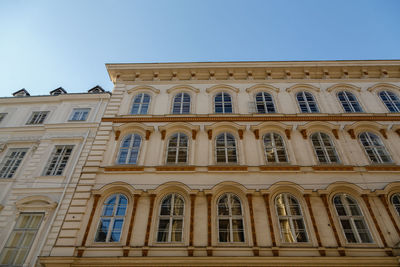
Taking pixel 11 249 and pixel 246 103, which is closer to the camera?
pixel 11 249

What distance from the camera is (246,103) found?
15.9m

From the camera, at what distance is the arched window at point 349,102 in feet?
50.8

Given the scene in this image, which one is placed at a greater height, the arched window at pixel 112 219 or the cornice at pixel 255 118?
the cornice at pixel 255 118

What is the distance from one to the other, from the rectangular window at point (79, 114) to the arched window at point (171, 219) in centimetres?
785

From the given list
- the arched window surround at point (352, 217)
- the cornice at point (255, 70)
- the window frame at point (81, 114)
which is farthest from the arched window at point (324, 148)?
the window frame at point (81, 114)

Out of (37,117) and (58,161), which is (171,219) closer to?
(58,161)

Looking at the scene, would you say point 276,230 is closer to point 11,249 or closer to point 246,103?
point 246,103

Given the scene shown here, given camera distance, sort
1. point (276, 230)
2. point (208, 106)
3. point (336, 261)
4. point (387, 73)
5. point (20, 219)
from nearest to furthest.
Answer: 1. point (336, 261)
2. point (276, 230)
3. point (20, 219)
4. point (208, 106)
5. point (387, 73)

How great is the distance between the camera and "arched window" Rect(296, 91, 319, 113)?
15469 mm

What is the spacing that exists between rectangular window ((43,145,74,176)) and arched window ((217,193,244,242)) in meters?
8.09

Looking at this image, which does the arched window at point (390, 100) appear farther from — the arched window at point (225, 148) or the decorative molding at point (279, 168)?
the arched window at point (225, 148)

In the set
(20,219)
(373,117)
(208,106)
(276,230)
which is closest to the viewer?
(276,230)

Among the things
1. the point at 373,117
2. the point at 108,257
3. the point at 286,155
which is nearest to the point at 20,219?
the point at 108,257

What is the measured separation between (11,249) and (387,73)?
22793 millimetres
